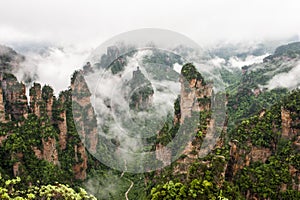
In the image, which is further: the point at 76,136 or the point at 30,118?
the point at 76,136

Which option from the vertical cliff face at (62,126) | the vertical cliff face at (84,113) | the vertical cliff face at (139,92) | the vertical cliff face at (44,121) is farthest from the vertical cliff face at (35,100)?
the vertical cliff face at (139,92)

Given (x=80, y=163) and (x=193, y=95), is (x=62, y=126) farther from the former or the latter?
(x=193, y=95)

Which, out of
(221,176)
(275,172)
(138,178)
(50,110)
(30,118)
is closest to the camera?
(221,176)

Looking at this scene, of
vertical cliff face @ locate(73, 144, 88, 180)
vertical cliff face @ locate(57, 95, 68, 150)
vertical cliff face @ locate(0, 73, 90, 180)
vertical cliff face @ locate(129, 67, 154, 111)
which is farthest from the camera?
vertical cliff face @ locate(129, 67, 154, 111)

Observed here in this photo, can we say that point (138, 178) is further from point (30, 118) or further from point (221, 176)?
point (221, 176)

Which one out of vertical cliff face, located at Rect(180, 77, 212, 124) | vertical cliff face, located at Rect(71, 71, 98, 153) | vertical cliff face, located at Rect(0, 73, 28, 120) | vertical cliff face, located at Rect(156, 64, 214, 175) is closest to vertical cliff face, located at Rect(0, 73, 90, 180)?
vertical cliff face, located at Rect(0, 73, 28, 120)

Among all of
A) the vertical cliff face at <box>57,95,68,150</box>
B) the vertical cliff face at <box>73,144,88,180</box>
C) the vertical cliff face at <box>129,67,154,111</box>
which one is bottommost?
the vertical cliff face at <box>73,144,88,180</box>

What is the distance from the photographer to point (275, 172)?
27016 millimetres

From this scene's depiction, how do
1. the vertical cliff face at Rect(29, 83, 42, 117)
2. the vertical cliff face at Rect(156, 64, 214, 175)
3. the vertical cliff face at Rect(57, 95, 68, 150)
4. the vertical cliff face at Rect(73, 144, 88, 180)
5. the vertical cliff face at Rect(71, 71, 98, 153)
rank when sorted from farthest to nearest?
1. the vertical cliff face at Rect(71, 71, 98, 153)
2. the vertical cliff face at Rect(73, 144, 88, 180)
3. the vertical cliff face at Rect(57, 95, 68, 150)
4. the vertical cliff face at Rect(29, 83, 42, 117)
5. the vertical cliff face at Rect(156, 64, 214, 175)

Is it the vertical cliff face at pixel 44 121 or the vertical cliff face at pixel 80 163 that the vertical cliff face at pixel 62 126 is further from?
the vertical cliff face at pixel 80 163

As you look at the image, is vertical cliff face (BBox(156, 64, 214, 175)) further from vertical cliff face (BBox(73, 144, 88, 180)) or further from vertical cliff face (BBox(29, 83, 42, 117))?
vertical cliff face (BBox(29, 83, 42, 117))

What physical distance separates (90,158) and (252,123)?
2769 cm

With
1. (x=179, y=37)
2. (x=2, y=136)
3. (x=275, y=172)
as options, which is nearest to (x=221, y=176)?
(x=275, y=172)

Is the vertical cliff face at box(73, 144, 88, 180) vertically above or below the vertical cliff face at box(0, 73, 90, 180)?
below
